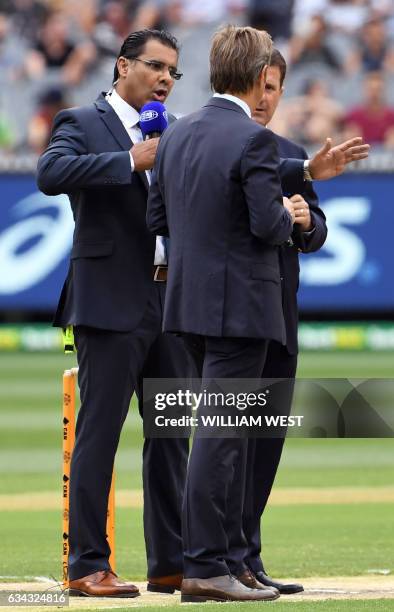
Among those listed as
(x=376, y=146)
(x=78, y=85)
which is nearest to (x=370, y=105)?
(x=376, y=146)

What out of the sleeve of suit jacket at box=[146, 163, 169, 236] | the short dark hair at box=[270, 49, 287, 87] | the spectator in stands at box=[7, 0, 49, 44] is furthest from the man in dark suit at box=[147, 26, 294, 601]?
the spectator in stands at box=[7, 0, 49, 44]

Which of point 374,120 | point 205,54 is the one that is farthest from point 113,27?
point 374,120

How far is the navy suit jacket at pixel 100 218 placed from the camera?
5.41 metres

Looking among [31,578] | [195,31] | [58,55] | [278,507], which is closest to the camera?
[31,578]

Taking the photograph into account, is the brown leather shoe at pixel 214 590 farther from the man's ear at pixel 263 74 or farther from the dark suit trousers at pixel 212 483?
the man's ear at pixel 263 74

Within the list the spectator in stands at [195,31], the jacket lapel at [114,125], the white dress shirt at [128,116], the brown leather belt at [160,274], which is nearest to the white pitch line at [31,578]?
the brown leather belt at [160,274]

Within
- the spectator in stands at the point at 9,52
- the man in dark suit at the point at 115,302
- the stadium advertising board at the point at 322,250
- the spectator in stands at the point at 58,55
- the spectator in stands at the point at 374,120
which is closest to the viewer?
the man in dark suit at the point at 115,302

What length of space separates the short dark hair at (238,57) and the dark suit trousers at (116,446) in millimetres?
1001

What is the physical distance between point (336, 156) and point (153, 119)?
0.76 metres

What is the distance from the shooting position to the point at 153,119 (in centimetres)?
548

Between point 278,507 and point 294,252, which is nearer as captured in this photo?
point 294,252

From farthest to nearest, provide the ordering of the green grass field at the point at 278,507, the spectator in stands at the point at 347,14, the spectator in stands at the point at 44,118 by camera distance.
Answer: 1. the spectator in stands at the point at 347,14
2. the spectator in stands at the point at 44,118
3. the green grass field at the point at 278,507

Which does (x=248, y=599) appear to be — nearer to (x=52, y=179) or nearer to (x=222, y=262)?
(x=222, y=262)

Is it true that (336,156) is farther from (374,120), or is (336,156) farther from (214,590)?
(374,120)
